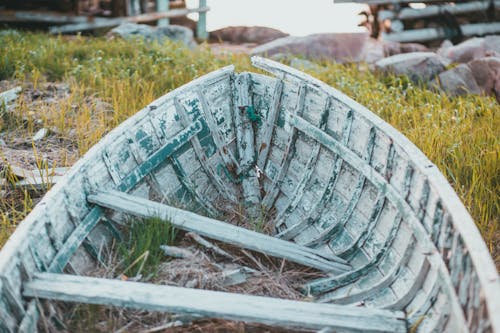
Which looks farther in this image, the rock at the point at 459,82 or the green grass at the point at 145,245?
the rock at the point at 459,82

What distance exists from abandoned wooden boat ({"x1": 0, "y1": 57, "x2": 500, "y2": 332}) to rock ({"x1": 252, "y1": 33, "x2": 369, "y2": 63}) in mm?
3810

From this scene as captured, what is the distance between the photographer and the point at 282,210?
4043 millimetres

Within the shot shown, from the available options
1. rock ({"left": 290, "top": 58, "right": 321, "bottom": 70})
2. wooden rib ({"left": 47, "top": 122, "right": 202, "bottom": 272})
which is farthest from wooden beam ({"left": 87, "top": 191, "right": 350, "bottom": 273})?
rock ({"left": 290, "top": 58, "right": 321, "bottom": 70})

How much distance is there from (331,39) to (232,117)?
422cm

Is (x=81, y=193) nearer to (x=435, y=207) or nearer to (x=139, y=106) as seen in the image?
(x=435, y=207)

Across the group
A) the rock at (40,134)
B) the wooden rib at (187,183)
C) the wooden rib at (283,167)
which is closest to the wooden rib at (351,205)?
the wooden rib at (283,167)

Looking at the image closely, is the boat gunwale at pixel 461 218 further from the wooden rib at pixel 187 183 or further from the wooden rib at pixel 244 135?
the wooden rib at pixel 187 183

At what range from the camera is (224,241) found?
308 centimetres

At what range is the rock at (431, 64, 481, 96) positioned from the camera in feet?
20.2

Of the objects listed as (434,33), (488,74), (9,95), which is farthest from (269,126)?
(434,33)

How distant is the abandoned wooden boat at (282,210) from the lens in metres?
2.38

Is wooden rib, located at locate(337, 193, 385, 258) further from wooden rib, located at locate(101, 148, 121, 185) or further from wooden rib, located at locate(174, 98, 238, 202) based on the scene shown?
wooden rib, located at locate(101, 148, 121, 185)

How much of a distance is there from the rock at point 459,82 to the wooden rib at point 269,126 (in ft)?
8.27

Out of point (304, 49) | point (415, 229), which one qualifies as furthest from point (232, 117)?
point (304, 49)
